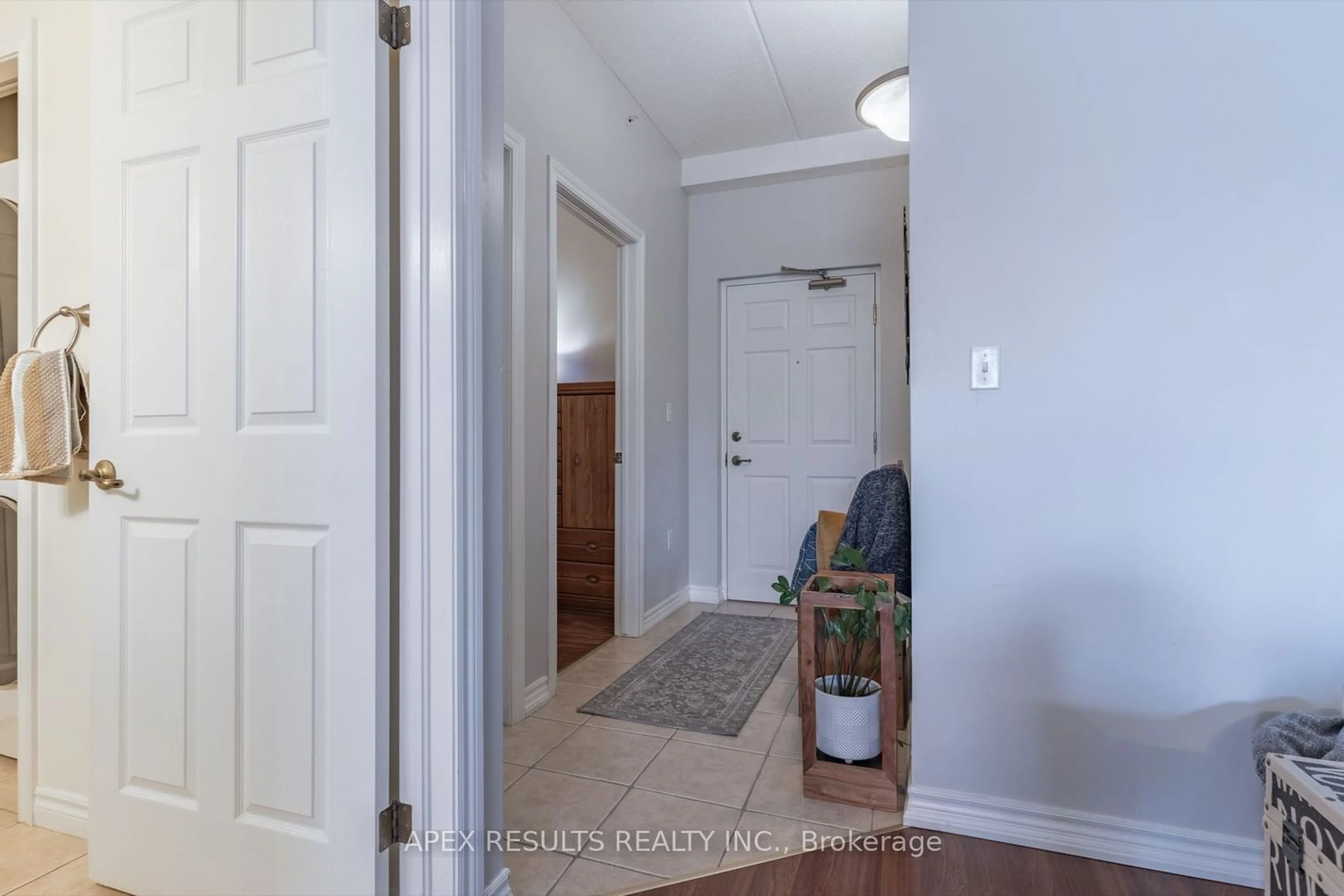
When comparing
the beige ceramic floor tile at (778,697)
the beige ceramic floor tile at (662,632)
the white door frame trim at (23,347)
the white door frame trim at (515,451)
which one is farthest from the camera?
the beige ceramic floor tile at (662,632)

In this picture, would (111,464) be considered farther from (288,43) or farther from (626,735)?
(626,735)

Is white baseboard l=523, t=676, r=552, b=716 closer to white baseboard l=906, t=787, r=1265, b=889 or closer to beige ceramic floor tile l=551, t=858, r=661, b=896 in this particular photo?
beige ceramic floor tile l=551, t=858, r=661, b=896

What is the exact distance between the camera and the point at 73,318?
1.65 meters

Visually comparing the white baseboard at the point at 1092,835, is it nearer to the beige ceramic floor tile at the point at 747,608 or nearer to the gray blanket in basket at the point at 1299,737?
the gray blanket in basket at the point at 1299,737

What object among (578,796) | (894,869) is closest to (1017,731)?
(894,869)

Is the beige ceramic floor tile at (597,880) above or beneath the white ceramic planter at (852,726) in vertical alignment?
beneath

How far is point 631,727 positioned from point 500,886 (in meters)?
1.00

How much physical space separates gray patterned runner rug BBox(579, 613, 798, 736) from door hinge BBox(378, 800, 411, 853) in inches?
46.9

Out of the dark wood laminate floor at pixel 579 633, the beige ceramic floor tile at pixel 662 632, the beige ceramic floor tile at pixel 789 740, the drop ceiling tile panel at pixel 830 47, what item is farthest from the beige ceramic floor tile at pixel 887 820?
the drop ceiling tile panel at pixel 830 47

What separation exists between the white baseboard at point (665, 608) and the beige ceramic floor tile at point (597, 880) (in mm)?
1915

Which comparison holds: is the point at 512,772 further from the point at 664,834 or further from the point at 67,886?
the point at 67,886

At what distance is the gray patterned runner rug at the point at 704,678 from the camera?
2.41 m

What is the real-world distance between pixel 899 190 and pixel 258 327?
3403mm

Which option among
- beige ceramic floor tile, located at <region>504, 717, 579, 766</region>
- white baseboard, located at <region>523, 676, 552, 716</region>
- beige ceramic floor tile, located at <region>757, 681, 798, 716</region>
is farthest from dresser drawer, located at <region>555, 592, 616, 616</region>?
beige ceramic floor tile, located at <region>504, 717, 579, 766</region>
